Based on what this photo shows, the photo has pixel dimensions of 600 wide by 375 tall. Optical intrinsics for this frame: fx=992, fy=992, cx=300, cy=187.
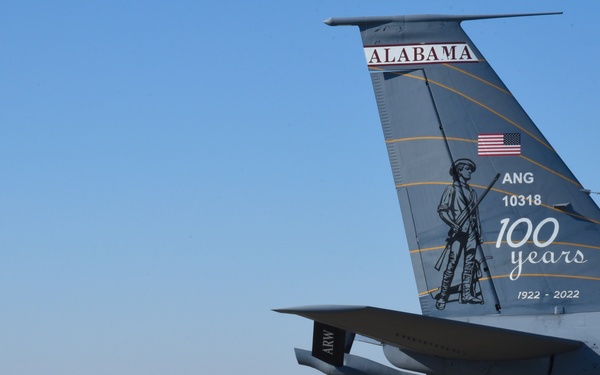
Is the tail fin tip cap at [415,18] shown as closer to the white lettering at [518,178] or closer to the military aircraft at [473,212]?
the military aircraft at [473,212]

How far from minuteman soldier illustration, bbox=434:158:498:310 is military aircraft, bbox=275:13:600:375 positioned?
0.05 feet

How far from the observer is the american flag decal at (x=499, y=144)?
13977mm

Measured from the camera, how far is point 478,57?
47.2 feet

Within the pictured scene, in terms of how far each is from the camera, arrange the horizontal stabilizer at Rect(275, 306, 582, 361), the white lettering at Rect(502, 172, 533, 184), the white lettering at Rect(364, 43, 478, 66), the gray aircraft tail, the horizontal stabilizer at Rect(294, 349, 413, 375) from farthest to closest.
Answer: the white lettering at Rect(364, 43, 478, 66), the white lettering at Rect(502, 172, 533, 184), the gray aircraft tail, the horizontal stabilizer at Rect(294, 349, 413, 375), the horizontal stabilizer at Rect(275, 306, 582, 361)

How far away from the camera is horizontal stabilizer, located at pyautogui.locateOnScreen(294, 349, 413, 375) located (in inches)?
516

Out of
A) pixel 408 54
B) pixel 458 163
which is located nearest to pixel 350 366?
pixel 458 163

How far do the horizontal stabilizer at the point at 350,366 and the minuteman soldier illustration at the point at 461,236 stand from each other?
1.15 m

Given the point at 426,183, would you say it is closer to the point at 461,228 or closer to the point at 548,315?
the point at 461,228

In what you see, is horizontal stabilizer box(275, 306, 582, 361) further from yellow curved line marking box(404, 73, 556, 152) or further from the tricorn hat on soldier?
yellow curved line marking box(404, 73, 556, 152)

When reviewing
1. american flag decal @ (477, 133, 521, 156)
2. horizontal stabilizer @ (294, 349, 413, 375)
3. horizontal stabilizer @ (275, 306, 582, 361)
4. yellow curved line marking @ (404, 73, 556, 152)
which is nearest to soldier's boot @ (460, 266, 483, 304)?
horizontal stabilizer @ (294, 349, 413, 375)

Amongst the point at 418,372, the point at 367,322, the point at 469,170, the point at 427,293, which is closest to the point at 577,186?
the point at 469,170

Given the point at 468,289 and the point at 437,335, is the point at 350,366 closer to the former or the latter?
the point at 468,289

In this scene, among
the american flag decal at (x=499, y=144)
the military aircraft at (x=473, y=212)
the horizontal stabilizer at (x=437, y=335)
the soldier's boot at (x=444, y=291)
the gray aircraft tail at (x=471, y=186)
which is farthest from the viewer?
the american flag decal at (x=499, y=144)

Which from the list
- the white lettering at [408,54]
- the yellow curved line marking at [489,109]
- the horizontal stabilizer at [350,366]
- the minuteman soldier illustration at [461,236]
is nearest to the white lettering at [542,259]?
the minuteman soldier illustration at [461,236]
